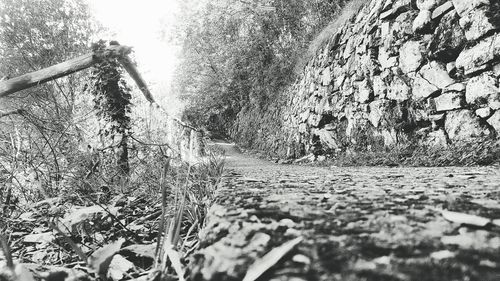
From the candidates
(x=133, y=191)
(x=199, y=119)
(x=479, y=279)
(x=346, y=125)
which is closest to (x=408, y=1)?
(x=346, y=125)

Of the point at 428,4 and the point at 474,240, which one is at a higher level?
the point at 428,4

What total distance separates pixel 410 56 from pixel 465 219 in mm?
4976

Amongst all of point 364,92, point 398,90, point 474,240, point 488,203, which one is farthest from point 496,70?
point 474,240

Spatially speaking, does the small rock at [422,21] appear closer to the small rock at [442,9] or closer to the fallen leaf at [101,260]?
the small rock at [442,9]

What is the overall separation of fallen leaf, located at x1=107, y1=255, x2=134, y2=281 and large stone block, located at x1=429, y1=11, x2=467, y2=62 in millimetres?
4756

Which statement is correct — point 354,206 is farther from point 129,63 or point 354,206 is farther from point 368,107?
point 368,107

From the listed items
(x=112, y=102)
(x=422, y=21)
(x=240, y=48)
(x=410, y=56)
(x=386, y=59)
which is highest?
(x=240, y=48)

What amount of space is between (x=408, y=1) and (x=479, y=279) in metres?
5.87

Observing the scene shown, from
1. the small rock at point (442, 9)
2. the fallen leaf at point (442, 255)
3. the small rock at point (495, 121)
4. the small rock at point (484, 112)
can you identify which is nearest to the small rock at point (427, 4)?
the small rock at point (442, 9)

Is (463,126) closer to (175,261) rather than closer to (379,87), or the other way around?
(379,87)

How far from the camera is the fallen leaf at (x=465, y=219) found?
0.66 metres

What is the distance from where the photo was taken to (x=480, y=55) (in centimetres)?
380

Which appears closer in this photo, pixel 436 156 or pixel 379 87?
pixel 436 156

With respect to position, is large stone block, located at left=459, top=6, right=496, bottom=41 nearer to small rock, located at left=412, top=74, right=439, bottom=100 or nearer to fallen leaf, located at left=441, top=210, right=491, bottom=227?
small rock, located at left=412, top=74, right=439, bottom=100
